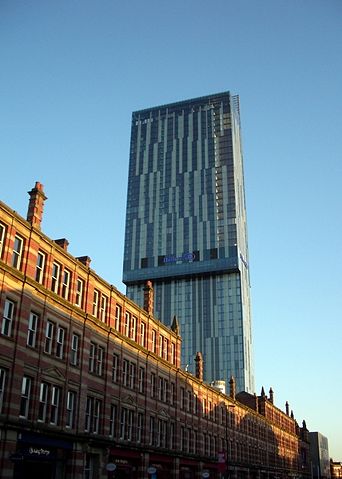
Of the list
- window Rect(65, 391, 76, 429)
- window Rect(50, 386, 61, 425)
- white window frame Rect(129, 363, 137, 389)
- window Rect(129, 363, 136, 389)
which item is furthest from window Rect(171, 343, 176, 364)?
window Rect(50, 386, 61, 425)

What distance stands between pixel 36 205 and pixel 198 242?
13623cm

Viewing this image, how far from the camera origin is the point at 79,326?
42.5 metres

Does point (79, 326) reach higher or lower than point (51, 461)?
higher

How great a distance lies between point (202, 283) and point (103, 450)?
130 meters

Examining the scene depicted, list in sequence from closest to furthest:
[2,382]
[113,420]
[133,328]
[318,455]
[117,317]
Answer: [2,382], [113,420], [117,317], [133,328], [318,455]

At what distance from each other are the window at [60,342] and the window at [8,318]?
520 cm

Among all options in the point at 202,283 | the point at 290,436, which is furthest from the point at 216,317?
the point at 290,436

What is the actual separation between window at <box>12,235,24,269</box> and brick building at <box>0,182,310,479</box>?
3.0 inches

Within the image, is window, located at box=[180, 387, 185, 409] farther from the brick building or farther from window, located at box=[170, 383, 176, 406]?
window, located at box=[170, 383, 176, 406]

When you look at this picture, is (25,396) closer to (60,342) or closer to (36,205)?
(60,342)

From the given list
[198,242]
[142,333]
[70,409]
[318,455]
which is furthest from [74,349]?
[318,455]

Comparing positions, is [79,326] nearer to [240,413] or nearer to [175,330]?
[175,330]

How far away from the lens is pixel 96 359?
147ft

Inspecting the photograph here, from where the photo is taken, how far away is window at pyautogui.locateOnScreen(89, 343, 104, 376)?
144ft
